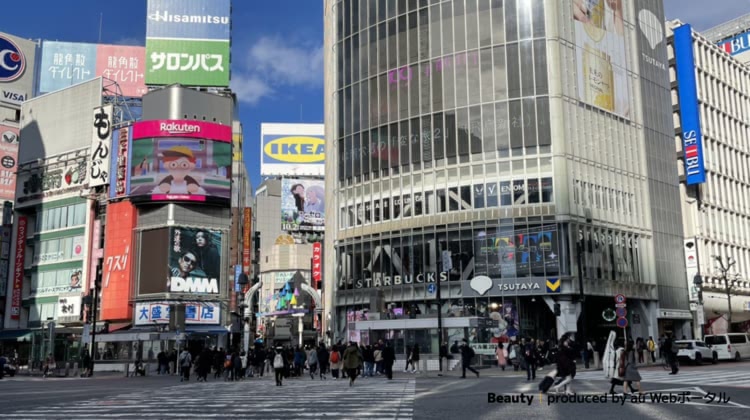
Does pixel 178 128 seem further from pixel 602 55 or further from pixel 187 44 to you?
pixel 602 55

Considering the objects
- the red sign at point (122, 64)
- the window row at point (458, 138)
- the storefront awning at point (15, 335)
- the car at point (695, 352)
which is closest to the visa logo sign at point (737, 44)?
the window row at point (458, 138)

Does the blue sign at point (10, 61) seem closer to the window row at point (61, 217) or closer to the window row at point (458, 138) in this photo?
the window row at point (61, 217)

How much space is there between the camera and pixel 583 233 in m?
53.2

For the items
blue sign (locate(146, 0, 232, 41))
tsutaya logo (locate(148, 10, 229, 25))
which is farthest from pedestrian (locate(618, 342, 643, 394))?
tsutaya logo (locate(148, 10, 229, 25))

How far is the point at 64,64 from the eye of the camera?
90875 millimetres

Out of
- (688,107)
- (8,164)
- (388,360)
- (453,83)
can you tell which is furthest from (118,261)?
(688,107)

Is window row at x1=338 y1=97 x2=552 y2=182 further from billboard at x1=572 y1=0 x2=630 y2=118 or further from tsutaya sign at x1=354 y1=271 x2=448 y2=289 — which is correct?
tsutaya sign at x1=354 y1=271 x2=448 y2=289

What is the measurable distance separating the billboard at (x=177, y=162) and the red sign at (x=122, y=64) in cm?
2063

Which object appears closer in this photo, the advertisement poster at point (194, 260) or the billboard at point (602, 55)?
the billboard at point (602, 55)

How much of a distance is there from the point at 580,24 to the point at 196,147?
36.6 meters

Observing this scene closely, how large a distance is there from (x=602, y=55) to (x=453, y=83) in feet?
41.6

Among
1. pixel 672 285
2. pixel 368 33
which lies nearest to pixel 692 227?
pixel 672 285

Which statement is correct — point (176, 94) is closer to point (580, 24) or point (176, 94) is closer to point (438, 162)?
point (438, 162)

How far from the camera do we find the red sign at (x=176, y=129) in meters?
69.8
